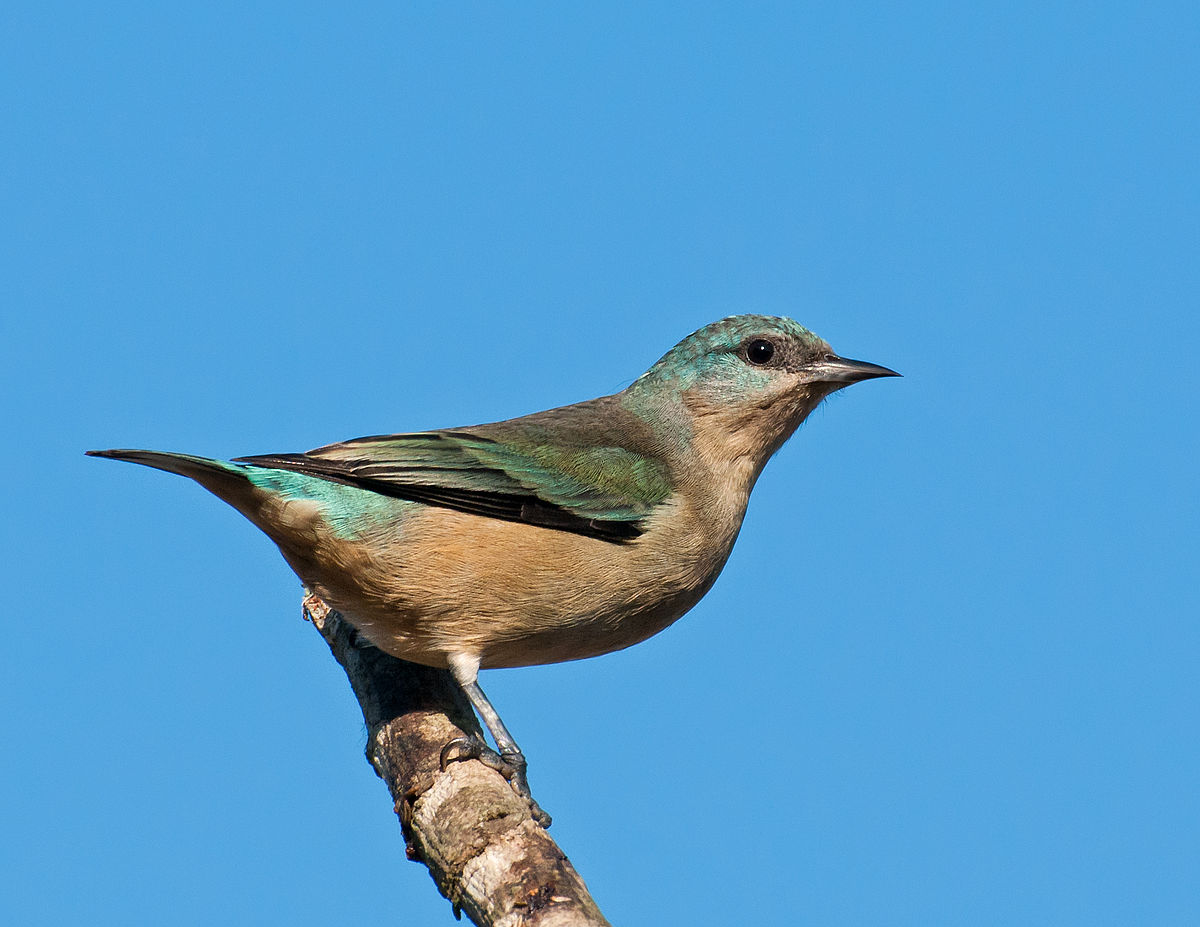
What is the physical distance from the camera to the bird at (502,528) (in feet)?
24.1

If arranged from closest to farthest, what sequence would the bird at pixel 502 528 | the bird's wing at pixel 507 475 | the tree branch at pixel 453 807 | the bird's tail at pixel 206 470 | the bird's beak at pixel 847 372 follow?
the tree branch at pixel 453 807, the bird's tail at pixel 206 470, the bird at pixel 502 528, the bird's wing at pixel 507 475, the bird's beak at pixel 847 372

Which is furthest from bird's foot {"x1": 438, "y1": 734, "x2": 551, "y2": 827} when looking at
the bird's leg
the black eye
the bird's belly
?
the black eye

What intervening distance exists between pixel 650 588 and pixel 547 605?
2.38ft

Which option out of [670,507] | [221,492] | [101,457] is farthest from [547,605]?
[101,457]

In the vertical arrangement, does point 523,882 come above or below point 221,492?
below

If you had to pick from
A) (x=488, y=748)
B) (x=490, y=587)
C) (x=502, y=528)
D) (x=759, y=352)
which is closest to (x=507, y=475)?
(x=502, y=528)

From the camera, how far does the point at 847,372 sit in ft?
28.5

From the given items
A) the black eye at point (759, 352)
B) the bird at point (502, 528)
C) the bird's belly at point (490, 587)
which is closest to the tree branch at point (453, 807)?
the bird at point (502, 528)

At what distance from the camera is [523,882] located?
5547 mm

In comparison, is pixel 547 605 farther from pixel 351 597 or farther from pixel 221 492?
pixel 221 492

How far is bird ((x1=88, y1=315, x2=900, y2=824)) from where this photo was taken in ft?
24.1

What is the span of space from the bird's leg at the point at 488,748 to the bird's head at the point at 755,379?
8.00ft

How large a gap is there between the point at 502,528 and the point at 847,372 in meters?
2.81

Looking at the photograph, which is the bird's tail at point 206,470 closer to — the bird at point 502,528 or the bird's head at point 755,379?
the bird at point 502,528
